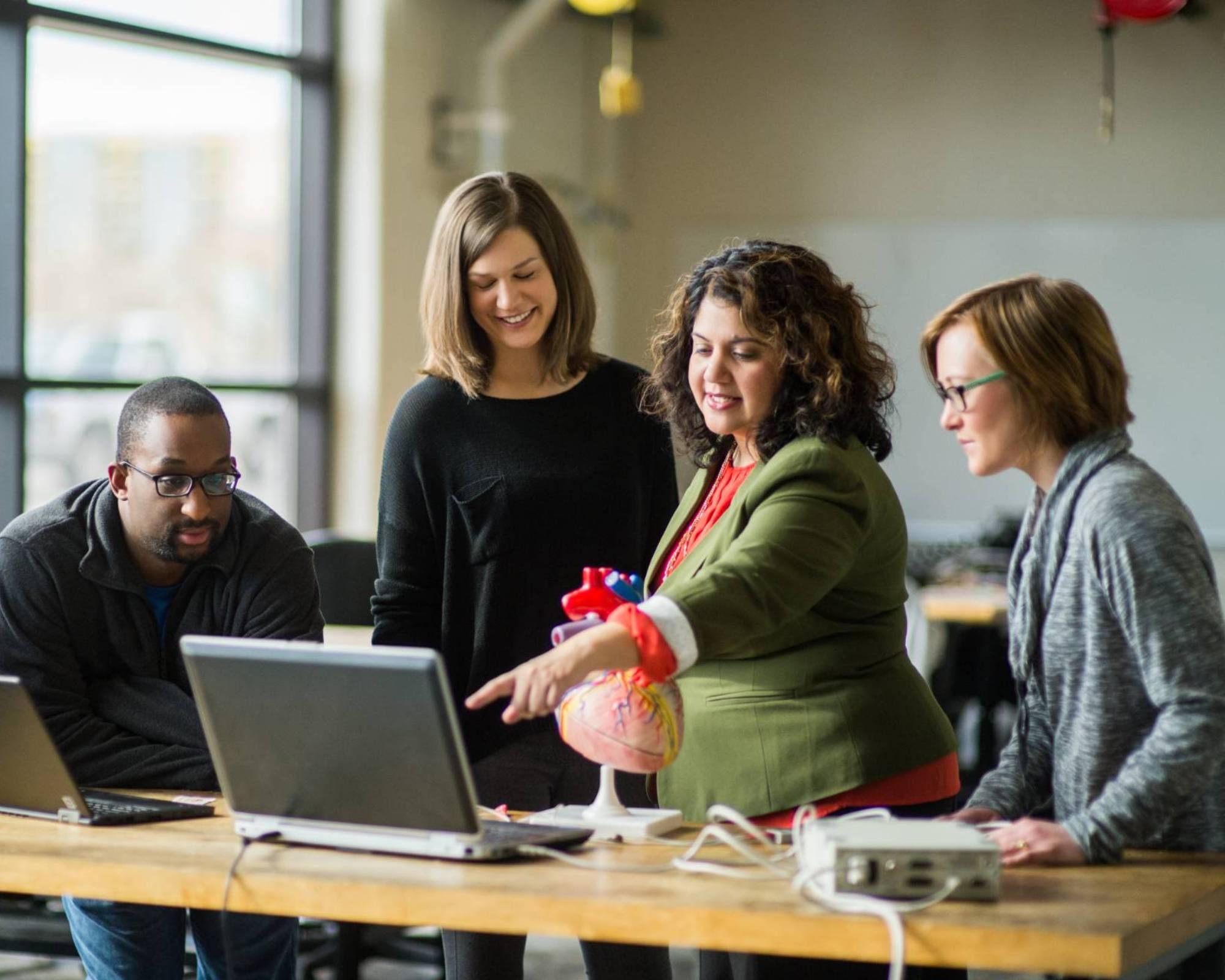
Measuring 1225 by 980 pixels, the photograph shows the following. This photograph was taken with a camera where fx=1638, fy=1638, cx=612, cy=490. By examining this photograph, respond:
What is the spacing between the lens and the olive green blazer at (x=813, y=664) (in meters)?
1.76

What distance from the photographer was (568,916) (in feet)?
5.14

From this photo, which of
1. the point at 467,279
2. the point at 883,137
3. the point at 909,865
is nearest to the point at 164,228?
the point at 883,137

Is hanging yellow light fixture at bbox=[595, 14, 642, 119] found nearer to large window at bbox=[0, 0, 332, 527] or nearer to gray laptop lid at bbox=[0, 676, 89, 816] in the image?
large window at bbox=[0, 0, 332, 527]

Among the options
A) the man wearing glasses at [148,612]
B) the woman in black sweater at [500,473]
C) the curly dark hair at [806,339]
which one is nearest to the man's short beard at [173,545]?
the man wearing glasses at [148,612]

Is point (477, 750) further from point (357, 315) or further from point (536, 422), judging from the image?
point (357, 315)

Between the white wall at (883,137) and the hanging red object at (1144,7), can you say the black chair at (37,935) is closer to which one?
the white wall at (883,137)

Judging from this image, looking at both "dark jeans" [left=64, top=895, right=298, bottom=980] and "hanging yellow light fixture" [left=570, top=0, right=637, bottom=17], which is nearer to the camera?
"dark jeans" [left=64, top=895, right=298, bottom=980]

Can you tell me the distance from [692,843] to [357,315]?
4.04m

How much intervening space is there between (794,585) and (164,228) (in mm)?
4080

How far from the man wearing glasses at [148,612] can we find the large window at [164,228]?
8.12 feet

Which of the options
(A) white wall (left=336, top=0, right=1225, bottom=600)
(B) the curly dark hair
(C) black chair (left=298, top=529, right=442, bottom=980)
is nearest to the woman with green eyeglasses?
(B) the curly dark hair

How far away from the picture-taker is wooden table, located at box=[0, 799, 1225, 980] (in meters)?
1.47

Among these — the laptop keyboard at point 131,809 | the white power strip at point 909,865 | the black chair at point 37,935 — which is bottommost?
the black chair at point 37,935

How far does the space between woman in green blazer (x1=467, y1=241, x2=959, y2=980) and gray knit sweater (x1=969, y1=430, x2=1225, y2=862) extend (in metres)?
0.14
